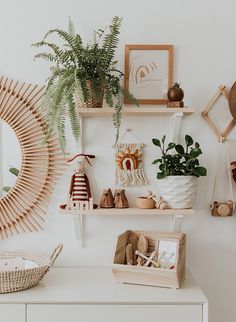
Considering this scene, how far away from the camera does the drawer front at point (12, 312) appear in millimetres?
1799

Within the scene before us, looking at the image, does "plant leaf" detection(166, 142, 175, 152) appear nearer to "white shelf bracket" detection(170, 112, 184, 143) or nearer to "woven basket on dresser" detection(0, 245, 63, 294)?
"white shelf bracket" detection(170, 112, 184, 143)

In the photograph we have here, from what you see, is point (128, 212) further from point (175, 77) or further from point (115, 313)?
point (175, 77)

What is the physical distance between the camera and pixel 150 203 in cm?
209

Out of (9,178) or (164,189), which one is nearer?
(164,189)

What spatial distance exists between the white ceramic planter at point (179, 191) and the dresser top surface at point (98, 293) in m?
0.33

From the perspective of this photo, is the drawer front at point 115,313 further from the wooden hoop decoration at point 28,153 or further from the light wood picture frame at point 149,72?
the light wood picture frame at point 149,72

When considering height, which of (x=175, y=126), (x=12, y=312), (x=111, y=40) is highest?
(x=111, y=40)

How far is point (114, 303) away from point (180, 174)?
0.62 metres

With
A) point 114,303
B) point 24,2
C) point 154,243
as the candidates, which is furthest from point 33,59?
point 114,303

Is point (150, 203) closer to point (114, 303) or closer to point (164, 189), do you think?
point (164, 189)

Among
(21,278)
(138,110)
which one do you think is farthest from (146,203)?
(21,278)

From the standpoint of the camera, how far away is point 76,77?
77.0 inches

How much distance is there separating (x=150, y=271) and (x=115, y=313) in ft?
0.73

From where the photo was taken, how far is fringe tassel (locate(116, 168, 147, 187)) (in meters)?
2.22
